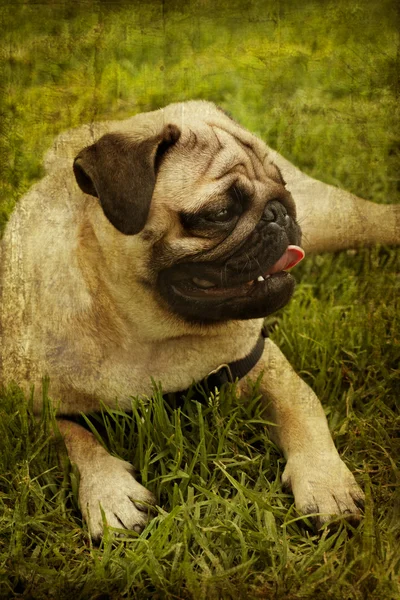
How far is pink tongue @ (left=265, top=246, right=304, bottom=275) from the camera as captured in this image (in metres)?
1.91

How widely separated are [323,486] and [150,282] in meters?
0.65

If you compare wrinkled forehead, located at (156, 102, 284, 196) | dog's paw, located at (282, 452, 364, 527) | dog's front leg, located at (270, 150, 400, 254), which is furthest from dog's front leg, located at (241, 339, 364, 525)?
wrinkled forehead, located at (156, 102, 284, 196)

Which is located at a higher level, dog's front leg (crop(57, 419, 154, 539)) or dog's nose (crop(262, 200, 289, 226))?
dog's nose (crop(262, 200, 289, 226))

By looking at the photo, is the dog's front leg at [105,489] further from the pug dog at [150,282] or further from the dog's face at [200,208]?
the dog's face at [200,208]

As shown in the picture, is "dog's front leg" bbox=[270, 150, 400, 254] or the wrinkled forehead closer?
the wrinkled forehead

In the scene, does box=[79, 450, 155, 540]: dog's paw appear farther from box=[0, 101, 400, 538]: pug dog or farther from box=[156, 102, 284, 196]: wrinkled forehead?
box=[156, 102, 284, 196]: wrinkled forehead

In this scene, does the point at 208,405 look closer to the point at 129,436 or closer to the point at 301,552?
the point at 129,436

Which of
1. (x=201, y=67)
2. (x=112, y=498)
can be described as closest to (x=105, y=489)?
(x=112, y=498)

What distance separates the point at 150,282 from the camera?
1896 mm

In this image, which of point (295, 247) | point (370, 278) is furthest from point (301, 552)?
point (370, 278)

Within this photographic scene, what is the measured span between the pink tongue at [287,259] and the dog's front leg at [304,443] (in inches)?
12.4

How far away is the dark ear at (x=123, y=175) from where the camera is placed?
1727mm

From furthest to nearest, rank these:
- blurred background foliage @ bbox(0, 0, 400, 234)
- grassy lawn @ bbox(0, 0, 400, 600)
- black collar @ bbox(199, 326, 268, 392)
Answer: black collar @ bbox(199, 326, 268, 392) → blurred background foliage @ bbox(0, 0, 400, 234) → grassy lawn @ bbox(0, 0, 400, 600)

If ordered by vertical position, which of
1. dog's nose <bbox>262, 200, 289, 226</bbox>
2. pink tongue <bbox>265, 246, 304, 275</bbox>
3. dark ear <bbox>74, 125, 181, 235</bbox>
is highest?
dark ear <bbox>74, 125, 181, 235</bbox>
